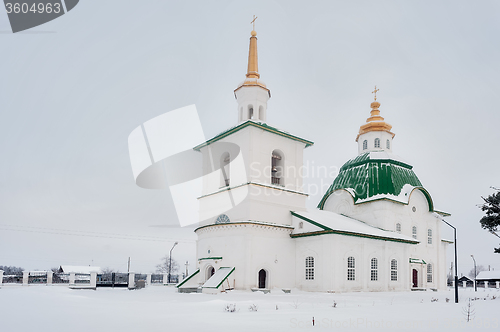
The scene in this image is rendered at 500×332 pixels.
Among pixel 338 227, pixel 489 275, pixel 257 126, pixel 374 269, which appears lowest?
pixel 489 275

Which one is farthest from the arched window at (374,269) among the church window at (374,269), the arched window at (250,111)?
the arched window at (250,111)

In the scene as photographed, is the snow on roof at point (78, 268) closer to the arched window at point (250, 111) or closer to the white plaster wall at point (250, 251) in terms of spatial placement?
the white plaster wall at point (250, 251)

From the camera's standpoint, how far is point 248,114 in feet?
99.5

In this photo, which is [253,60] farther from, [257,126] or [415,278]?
[415,278]

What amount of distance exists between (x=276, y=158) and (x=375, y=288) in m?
11.5

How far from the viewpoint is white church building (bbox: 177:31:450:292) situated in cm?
2641

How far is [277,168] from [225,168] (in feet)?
12.4

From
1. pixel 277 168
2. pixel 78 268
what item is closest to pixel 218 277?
pixel 277 168

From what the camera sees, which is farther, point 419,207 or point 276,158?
point 419,207

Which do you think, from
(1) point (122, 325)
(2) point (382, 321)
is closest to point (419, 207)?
(2) point (382, 321)

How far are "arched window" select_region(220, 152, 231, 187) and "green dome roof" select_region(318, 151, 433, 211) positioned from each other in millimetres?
12707

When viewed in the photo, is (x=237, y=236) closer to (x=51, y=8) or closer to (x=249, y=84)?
(x=249, y=84)

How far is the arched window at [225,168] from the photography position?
1175 inches

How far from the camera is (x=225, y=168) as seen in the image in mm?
30156
